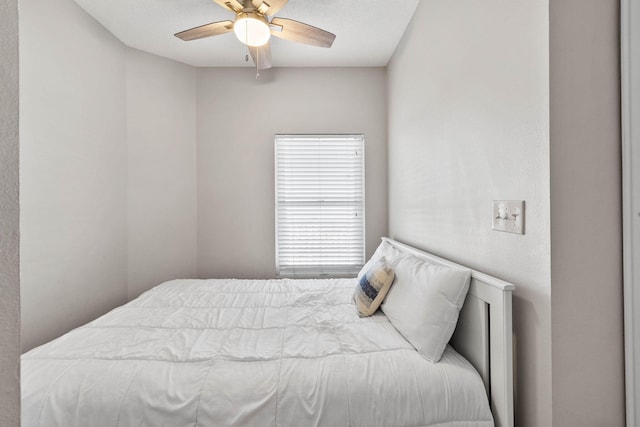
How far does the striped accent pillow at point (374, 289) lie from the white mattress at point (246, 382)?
Answer: 0.24 metres

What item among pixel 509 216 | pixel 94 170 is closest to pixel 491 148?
pixel 509 216

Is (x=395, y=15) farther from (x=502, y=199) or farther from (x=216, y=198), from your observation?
(x=216, y=198)

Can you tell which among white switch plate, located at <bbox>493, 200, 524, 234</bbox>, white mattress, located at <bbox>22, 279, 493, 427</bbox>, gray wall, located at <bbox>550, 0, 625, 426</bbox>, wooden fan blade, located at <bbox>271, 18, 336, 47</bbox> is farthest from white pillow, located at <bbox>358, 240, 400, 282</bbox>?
wooden fan blade, located at <bbox>271, 18, 336, 47</bbox>

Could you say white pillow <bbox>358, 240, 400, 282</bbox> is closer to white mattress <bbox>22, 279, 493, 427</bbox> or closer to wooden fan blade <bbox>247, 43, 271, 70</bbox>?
white mattress <bbox>22, 279, 493, 427</bbox>

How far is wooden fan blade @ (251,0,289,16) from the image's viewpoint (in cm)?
168

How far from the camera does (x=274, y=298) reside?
6.61 ft

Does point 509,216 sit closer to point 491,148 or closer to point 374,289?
point 491,148

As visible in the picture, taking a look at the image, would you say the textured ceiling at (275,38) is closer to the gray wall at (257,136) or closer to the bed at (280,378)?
the gray wall at (257,136)

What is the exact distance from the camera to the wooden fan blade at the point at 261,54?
2158mm

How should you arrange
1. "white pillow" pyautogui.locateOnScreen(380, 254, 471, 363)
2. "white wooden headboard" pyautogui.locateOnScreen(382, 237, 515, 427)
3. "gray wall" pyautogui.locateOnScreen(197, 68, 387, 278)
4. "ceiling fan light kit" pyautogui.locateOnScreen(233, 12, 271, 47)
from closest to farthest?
"white wooden headboard" pyautogui.locateOnScreen(382, 237, 515, 427) < "white pillow" pyautogui.locateOnScreen(380, 254, 471, 363) < "ceiling fan light kit" pyautogui.locateOnScreen(233, 12, 271, 47) < "gray wall" pyautogui.locateOnScreen(197, 68, 387, 278)

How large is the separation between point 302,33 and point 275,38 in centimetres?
67

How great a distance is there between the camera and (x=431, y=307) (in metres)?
1.29

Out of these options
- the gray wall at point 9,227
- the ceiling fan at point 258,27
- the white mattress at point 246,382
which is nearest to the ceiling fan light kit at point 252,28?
the ceiling fan at point 258,27

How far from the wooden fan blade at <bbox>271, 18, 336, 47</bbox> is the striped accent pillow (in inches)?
60.2
